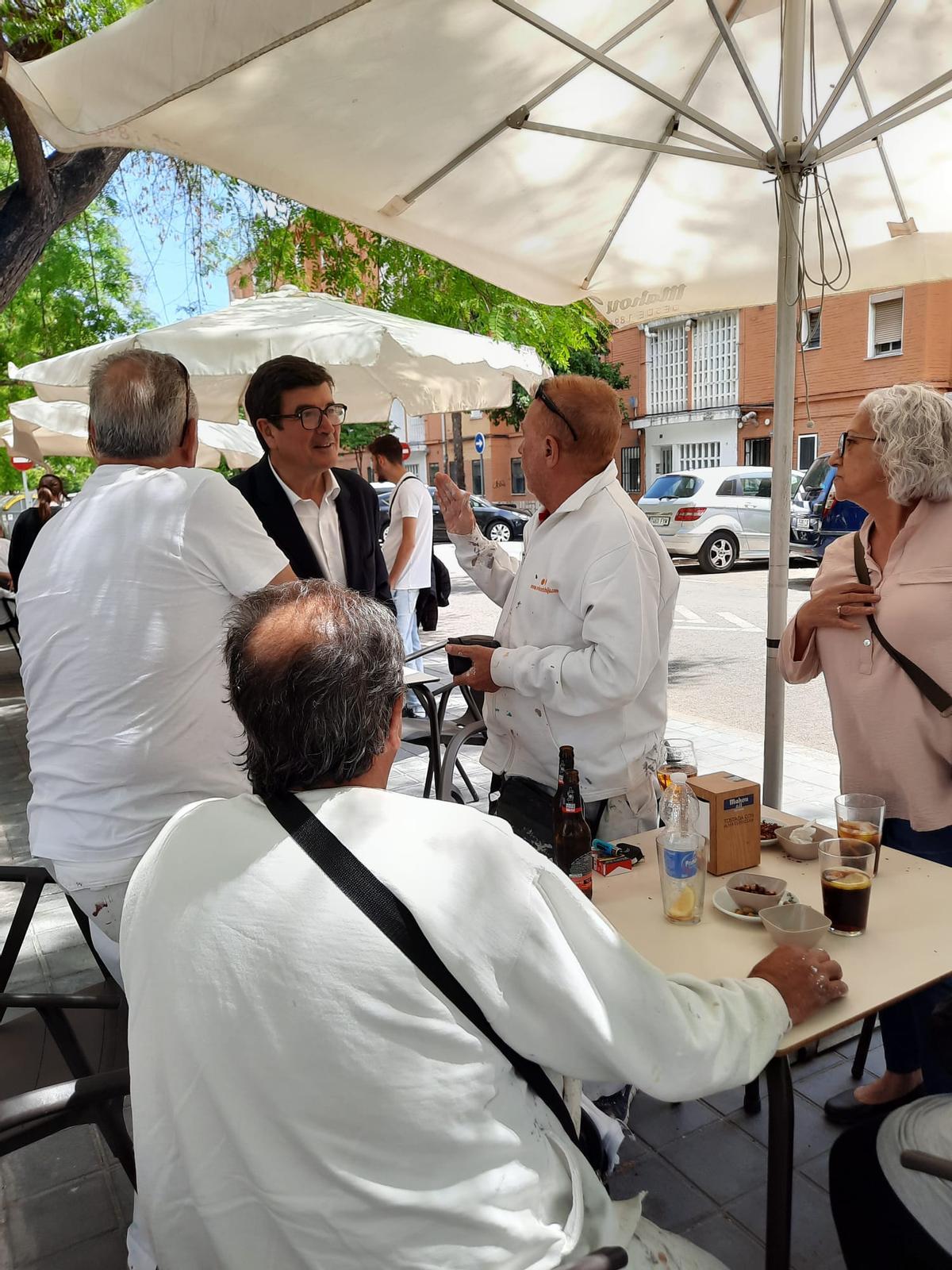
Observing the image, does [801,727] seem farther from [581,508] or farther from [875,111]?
[581,508]

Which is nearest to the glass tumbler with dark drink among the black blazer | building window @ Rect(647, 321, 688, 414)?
the black blazer

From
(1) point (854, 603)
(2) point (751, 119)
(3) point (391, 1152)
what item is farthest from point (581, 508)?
(2) point (751, 119)

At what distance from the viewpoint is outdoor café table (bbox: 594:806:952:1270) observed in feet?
5.19

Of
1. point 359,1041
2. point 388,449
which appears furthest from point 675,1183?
point 388,449

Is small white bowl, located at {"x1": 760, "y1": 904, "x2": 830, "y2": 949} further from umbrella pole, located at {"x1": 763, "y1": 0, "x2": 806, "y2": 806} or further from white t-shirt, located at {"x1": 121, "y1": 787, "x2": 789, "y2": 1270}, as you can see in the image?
umbrella pole, located at {"x1": 763, "y1": 0, "x2": 806, "y2": 806}

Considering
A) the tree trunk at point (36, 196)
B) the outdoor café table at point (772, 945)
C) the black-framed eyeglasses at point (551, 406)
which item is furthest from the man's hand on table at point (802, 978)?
the tree trunk at point (36, 196)

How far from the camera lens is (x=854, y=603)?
2.53 metres

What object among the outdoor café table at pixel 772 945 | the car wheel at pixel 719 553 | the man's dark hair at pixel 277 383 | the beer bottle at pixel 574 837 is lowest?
the car wheel at pixel 719 553

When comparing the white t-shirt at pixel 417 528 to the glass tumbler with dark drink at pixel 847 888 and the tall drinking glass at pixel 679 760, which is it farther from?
the glass tumbler with dark drink at pixel 847 888

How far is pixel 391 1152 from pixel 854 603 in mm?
1956

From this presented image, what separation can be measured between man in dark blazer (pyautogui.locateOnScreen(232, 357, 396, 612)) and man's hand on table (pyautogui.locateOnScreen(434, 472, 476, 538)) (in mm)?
413

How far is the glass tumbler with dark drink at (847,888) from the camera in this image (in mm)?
1820

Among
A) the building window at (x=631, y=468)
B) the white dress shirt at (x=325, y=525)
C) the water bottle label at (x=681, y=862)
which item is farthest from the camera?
the building window at (x=631, y=468)

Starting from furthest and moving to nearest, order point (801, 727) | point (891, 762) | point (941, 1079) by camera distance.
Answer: point (801, 727), point (891, 762), point (941, 1079)
